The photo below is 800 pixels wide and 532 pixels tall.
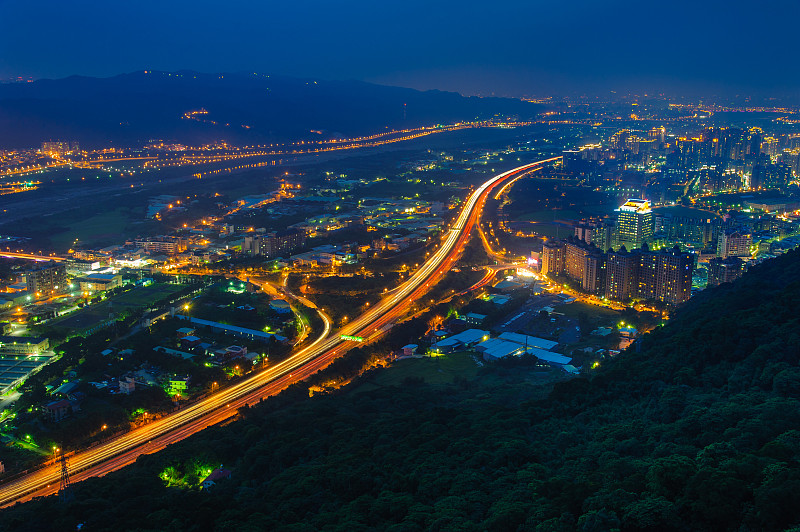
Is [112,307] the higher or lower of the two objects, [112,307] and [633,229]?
the lower

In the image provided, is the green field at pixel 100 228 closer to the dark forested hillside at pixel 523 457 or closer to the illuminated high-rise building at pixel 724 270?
the dark forested hillside at pixel 523 457

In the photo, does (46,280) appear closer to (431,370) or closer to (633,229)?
(431,370)

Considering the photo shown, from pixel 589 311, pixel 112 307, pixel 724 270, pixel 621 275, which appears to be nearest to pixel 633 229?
pixel 724 270

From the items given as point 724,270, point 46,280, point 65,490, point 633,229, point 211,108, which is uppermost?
point 211,108

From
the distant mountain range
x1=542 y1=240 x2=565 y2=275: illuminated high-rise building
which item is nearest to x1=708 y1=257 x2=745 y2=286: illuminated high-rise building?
x1=542 y1=240 x2=565 y2=275: illuminated high-rise building

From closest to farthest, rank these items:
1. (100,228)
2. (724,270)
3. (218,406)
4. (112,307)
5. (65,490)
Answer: (65,490) < (218,406) < (112,307) < (724,270) < (100,228)

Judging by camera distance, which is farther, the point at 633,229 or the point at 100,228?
the point at 100,228

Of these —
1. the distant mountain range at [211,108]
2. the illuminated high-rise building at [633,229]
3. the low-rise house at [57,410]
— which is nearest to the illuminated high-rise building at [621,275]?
the illuminated high-rise building at [633,229]
